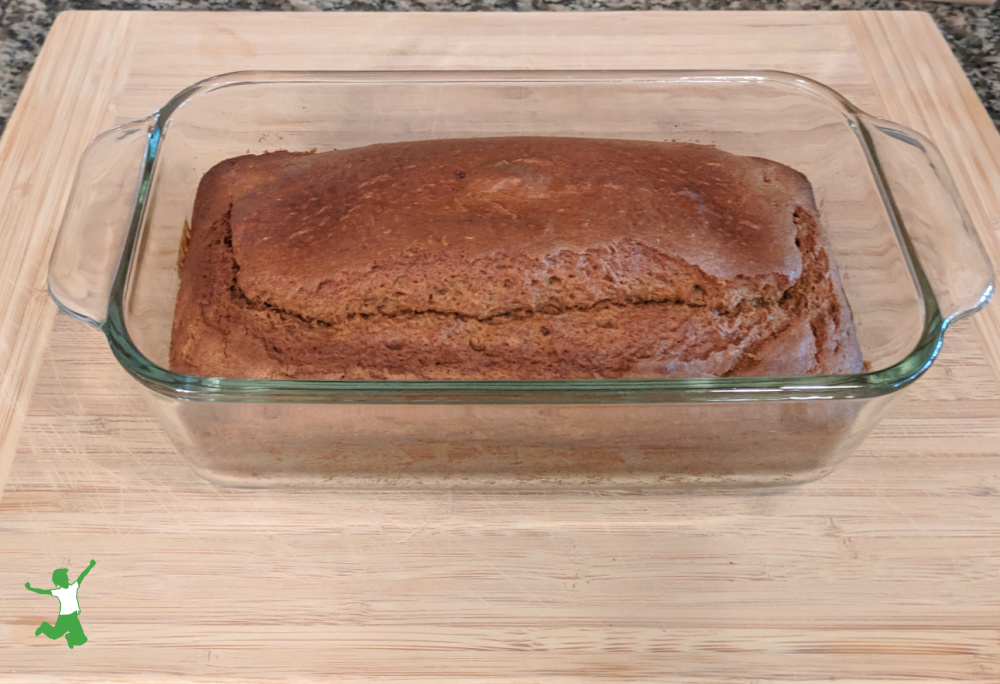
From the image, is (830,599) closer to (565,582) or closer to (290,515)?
(565,582)

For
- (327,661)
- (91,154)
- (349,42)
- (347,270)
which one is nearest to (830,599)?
(327,661)

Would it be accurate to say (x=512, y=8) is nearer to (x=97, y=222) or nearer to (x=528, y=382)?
(x=97, y=222)

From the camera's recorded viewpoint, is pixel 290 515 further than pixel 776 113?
No

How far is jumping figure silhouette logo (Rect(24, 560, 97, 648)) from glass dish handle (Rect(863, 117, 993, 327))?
1.03 metres

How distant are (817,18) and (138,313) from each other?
4.41 ft

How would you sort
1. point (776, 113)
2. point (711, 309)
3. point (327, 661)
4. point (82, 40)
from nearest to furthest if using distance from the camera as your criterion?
point (327, 661), point (711, 309), point (776, 113), point (82, 40)

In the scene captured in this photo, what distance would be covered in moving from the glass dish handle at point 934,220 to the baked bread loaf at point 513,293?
121 millimetres

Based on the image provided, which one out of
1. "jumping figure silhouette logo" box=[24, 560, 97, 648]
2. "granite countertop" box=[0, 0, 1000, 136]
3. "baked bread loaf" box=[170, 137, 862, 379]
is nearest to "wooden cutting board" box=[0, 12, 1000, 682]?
"jumping figure silhouette logo" box=[24, 560, 97, 648]

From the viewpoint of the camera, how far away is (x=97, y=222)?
1.04 metres

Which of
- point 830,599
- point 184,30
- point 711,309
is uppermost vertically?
point 184,30

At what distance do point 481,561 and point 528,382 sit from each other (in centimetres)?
26

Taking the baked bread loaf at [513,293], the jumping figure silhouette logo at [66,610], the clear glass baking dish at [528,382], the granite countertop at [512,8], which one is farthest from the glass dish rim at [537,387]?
the granite countertop at [512,8]

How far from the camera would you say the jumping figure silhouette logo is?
2.99 feet

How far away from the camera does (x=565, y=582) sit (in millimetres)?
962
